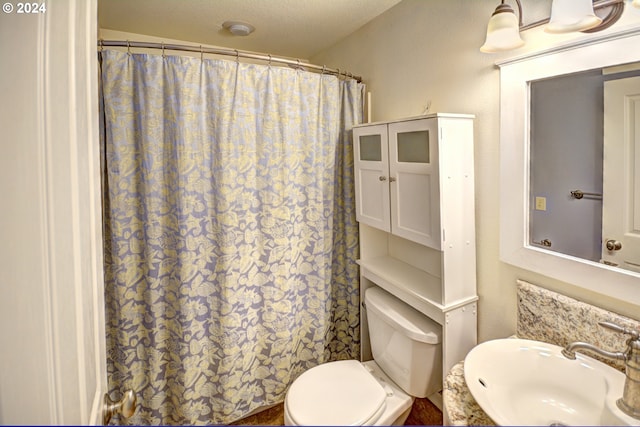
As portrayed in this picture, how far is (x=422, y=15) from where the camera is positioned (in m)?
1.73

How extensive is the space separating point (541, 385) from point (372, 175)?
3.78 ft

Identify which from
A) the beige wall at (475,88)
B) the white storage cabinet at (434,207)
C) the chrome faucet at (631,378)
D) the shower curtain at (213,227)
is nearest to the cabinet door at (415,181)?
the white storage cabinet at (434,207)

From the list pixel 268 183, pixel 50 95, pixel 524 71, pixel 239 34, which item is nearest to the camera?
pixel 50 95

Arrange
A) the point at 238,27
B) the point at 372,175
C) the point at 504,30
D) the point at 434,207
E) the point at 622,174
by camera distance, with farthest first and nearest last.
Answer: the point at 238,27, the point at 372,175, the point at 434,207, the point at 504,30, the point at 622,174

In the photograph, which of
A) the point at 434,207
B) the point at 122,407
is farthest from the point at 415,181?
the point at 122,407

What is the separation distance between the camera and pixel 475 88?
1.51 meters

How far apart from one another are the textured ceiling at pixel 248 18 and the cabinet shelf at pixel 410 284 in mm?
1463

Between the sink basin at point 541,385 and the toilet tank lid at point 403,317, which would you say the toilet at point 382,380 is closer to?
the toilet tank lid at point 403,317

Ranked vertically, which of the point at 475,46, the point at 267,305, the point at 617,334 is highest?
the point at 475,46

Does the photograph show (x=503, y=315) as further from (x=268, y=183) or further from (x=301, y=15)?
(x=301, y=15)

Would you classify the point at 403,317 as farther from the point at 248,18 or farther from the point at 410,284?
the point at 248,18

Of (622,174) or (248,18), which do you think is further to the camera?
(248,18)

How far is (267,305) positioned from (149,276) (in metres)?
0.61

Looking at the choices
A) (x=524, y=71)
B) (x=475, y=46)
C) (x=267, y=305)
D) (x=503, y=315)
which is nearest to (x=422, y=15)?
(x=475, y=46)
